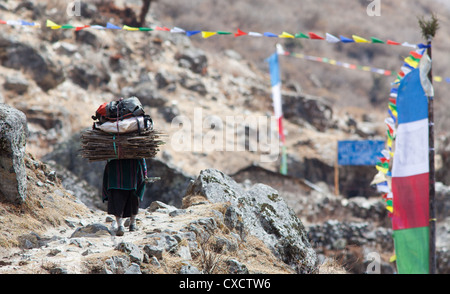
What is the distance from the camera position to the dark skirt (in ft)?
20.4

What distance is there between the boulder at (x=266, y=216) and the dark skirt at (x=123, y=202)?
44.9 inches

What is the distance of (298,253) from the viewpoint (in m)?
6.84

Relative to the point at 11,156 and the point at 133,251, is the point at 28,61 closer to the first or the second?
→ the point at 11,156

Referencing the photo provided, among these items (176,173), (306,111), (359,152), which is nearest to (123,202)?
(176,173)

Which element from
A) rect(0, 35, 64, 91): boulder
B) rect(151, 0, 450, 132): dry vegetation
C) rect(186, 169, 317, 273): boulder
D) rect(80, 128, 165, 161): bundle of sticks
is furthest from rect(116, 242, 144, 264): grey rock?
rect(151, 0, 450, 132): dry vegetation

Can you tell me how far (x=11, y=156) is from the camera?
6027 millimetres

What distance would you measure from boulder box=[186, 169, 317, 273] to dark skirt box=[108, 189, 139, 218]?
1.14 m

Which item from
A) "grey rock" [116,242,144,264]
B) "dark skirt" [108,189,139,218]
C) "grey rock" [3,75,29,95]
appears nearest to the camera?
"grey rock" [116,242,144,264]

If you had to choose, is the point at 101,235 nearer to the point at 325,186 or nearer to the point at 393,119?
the point at 393,119

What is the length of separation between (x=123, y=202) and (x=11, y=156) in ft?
4.10

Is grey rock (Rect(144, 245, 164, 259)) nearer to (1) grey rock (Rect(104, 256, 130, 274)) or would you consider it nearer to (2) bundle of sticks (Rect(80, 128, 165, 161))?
(1) grey rock (Rect(104, 256, 130, 274))

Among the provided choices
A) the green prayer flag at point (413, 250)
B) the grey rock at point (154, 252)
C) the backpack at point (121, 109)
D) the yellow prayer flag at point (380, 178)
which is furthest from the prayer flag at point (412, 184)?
the grey rock at point (154, 252)

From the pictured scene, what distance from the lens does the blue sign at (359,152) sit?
16828 millimetres

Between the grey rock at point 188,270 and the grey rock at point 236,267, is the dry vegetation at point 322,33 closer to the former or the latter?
the grey rock at point 236,267
